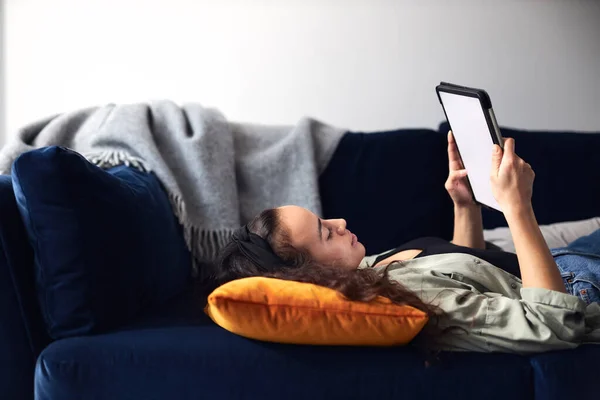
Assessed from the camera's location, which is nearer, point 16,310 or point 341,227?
point 16,310

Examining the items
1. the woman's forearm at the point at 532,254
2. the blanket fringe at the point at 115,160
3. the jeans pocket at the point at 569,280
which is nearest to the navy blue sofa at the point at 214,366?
the woman's forearm at the point at 532,254

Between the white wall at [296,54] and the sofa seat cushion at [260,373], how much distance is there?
4.31 ft

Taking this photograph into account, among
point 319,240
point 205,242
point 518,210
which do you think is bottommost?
point 205,242

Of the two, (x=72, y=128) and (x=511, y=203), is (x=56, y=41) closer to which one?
(x=72, y=128)

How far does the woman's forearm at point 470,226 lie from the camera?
1589 millimetres

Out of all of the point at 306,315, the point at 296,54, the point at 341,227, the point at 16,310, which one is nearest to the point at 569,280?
the point at 341,227

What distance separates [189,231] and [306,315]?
79 centimetres

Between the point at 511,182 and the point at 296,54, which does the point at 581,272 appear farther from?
the point at 296,54

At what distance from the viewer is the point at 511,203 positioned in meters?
1.12

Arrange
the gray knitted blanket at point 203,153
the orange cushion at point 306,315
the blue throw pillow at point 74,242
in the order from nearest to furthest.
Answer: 1. the orange cushion at point 306,315
2. the blue throw pillow at point 74,242
3. the gray knitted blanket at point 203,153

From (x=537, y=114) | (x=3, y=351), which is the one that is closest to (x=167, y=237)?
(x=3, y=351)

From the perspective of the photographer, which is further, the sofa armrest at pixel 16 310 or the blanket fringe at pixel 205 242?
the blanket fringe at pixel 205 242

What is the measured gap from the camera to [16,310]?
1.12m

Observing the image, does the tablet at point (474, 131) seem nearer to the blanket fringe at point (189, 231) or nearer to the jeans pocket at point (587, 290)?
the jeans pocket at point (587, 290)
